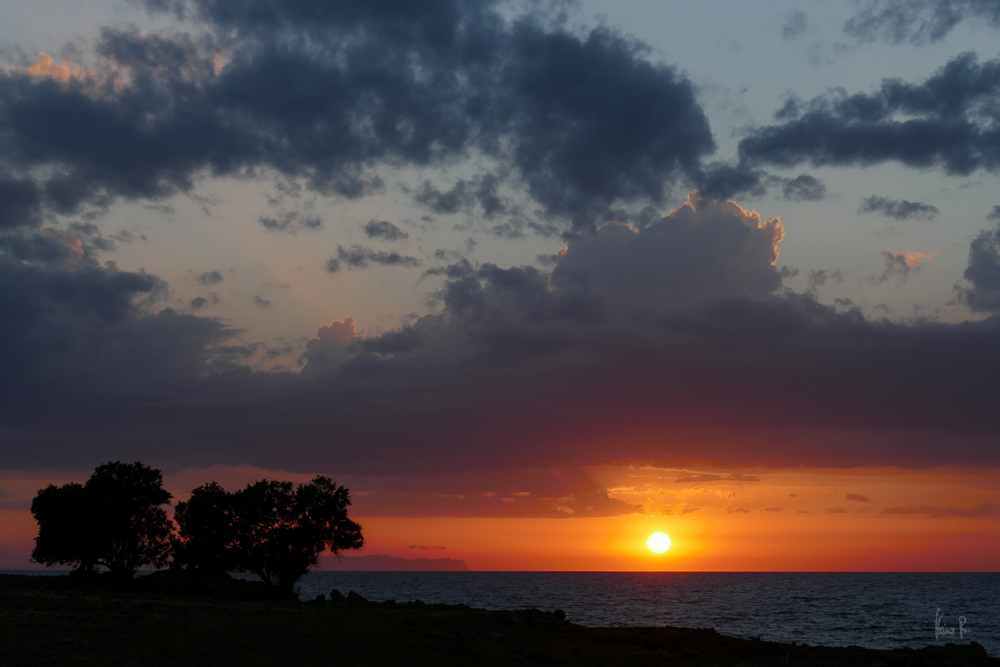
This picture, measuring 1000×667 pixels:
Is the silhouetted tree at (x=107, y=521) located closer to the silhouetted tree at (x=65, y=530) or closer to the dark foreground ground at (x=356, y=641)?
the silhouetted tree at (x=65, y=530)

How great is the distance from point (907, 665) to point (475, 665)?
1995 cm

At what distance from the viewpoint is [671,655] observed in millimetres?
38188

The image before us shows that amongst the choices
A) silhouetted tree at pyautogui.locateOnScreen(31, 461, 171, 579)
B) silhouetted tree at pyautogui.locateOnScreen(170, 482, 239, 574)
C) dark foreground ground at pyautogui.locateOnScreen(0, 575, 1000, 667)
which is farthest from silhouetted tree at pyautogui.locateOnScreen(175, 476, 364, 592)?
A: dark foreground ground at pyautogui.locateOnScreen(0, 575, 1000, 667)

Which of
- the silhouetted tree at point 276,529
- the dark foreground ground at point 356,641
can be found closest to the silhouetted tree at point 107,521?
the silhouetted tree at point 276,529

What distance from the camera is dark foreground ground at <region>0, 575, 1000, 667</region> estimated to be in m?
32.7

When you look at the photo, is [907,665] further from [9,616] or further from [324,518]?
[324,518]

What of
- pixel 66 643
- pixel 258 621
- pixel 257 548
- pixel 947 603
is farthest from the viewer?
pixel 947 603

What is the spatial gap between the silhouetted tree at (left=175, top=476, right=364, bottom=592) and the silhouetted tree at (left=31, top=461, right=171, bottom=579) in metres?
6.07

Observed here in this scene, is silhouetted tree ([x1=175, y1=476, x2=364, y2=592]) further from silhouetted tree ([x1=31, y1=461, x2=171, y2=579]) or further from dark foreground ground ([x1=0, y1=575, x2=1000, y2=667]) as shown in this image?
dark foreground ground ([x1=0, y1=575, x2=1000, y2=667])

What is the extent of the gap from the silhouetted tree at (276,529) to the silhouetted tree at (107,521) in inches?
239

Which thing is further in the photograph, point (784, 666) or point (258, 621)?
point (258, 621)

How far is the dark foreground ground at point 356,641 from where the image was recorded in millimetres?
32719

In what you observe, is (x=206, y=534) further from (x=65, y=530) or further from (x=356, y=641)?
(x=356, y=641)

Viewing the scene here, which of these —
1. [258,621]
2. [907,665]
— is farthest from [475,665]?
[907,665]
